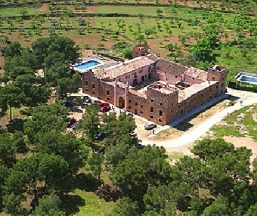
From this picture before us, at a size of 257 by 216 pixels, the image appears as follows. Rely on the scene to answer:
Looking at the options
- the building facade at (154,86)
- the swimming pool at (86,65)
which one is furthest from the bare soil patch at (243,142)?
the swimming pool at (86,65)

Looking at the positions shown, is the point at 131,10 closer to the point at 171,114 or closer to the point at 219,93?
the point at 219,93

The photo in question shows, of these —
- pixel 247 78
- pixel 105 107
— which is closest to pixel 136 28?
pixel 247 78

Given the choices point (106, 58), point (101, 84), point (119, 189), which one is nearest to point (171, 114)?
point (101, 84)

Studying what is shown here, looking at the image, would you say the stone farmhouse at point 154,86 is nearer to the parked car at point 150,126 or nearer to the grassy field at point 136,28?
the parked car at point 150,126

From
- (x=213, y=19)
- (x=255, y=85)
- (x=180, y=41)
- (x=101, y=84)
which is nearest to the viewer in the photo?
(x=101, y=84)

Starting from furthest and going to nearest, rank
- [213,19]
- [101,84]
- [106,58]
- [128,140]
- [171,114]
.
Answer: [213,19]
[106,58]
[101,84]
[171,114]
[128,140]
